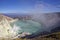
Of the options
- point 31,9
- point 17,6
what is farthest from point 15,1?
point 31,9

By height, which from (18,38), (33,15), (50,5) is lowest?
(18,38)

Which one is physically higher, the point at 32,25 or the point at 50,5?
the point at 50,5

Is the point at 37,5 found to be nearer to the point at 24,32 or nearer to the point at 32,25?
the point at 32,25

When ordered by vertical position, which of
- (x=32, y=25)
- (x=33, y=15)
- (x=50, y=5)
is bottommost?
(x=32, y=25)

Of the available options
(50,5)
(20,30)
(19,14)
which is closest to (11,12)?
(19,14)

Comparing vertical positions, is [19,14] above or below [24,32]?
above
